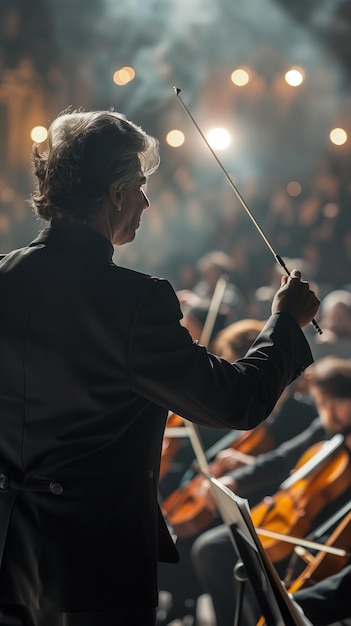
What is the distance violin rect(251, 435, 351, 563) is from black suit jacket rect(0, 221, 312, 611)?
1.52 metres

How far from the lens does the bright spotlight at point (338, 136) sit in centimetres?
780

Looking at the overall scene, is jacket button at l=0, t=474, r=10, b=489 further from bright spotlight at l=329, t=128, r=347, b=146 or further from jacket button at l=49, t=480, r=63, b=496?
bright spotlight at l=329, t=128, r=347, b=146

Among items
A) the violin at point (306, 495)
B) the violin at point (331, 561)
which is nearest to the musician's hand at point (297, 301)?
the violin at point (331, 561)

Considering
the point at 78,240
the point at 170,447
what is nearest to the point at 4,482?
the point at 78,240

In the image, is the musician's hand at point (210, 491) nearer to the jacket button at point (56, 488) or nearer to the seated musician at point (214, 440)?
the seated musician at point (214, 440)

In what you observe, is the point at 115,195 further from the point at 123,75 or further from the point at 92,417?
the point at 123,75

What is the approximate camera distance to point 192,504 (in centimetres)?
349

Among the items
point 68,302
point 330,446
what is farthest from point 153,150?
point 330,446

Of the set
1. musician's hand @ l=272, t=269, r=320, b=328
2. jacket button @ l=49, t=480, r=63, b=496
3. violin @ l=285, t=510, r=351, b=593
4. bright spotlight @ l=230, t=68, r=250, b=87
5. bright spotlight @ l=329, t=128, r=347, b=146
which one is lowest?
violin @ l=285, t=510, r=351, b=593

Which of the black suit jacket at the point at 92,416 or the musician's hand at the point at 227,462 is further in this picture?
the musician's hand at the point at 227,462

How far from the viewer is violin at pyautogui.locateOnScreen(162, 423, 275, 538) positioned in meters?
3.46

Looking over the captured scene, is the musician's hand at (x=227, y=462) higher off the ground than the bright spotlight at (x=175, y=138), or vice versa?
the bright spotlight at (x=175, y=138)

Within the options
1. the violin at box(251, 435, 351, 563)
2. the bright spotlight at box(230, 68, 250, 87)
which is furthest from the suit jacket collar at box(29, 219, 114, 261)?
the bright spotlight at box(230, 68, 250, 87)

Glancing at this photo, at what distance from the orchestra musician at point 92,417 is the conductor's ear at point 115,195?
0.35 feet
